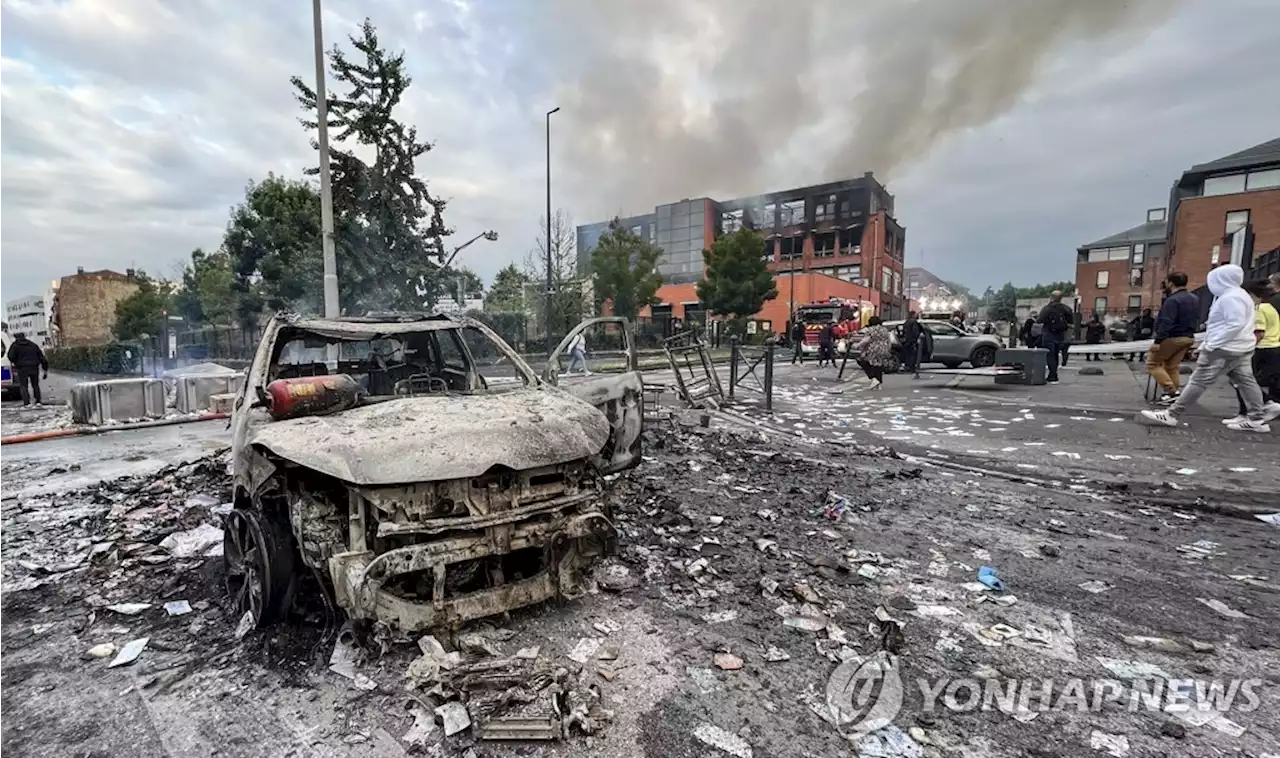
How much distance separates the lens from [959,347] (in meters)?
17.1

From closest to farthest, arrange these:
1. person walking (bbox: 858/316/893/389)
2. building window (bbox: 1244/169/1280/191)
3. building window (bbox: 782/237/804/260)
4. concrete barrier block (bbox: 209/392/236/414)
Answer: concrete barrier block (bbox: 209/392/236/414), person walking (bbox: 858/316/893/389), building window (bbox: 1244/169/1280/191), building window (bbox: 782/237/804/260)

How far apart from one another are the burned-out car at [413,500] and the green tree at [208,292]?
26673 millimetres

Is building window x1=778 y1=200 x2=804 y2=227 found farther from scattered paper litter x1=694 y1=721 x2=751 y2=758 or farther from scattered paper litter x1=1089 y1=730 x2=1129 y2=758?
scattered paper litter x1=694 y1=721 x2=751 y2=758

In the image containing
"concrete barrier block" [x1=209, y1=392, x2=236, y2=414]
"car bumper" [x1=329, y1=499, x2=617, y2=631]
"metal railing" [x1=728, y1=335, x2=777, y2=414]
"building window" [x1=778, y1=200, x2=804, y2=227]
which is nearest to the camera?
"car bumper" [x1=329, y1=499, x2=617, y2=631]

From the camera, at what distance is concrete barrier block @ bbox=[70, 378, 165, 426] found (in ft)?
31.7

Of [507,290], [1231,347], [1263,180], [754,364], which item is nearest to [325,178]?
[754,364]

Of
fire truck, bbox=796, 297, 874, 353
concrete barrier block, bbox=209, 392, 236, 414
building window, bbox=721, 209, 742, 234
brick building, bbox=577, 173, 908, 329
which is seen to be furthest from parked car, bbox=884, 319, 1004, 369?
building window, bbox=721, 209, 742, 234

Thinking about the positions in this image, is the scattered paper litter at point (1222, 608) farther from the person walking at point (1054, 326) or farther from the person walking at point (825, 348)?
the person walking at point (825, 348)

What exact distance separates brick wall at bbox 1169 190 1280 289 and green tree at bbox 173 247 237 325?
51.1 meters

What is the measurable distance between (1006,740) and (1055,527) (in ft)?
9.10

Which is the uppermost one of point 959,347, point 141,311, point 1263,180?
point 1263,180

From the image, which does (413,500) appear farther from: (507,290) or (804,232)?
(804,232)

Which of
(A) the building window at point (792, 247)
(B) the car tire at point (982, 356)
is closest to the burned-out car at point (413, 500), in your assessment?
(B) the car tire at point (982, 356)

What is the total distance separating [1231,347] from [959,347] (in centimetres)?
1077
